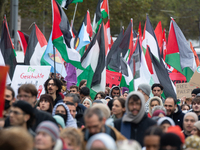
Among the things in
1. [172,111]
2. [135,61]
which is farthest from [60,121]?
[135,61]

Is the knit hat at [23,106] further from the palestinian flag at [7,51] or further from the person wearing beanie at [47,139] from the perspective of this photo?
the palestinian flag at [7,51]

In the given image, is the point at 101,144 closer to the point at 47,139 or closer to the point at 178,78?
the point at 47,139

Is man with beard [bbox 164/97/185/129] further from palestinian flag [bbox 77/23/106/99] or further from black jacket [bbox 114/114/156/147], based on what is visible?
palestinian flag [bbox 77/23/106/99]

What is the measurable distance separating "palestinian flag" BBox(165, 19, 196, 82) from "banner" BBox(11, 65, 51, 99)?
13.3ft

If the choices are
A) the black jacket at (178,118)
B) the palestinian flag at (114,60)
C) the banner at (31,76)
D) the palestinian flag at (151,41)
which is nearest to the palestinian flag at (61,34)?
the banner at (31,76)

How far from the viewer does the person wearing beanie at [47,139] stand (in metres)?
3.43

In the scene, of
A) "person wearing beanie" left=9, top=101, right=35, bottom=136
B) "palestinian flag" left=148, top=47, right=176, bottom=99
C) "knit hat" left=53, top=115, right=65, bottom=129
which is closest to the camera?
"person wearing beanie" left=9, top=101, right=35, bottom=136

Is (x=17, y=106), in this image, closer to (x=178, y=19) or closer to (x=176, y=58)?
(x=176, y=58)

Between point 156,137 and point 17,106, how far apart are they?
59.6 inches

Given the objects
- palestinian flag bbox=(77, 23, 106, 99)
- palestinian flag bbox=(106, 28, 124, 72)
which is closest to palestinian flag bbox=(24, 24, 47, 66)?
palestinian flag bbox=(77, 23, 106, 99)

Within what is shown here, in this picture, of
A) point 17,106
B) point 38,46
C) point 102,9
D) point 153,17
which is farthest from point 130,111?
point 153,17

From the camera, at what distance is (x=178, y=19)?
45.1 metres

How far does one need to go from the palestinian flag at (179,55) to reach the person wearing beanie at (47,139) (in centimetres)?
707

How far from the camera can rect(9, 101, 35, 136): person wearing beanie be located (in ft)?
13.2
